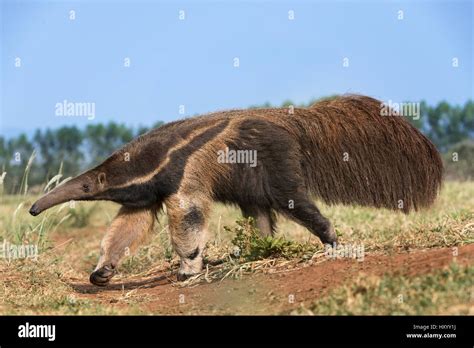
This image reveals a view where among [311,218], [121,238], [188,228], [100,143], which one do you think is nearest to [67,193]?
[121,238]

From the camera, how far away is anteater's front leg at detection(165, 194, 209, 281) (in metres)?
6.17

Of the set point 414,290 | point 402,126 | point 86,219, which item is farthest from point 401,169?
point 86,219

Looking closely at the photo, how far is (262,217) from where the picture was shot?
22.0 ft

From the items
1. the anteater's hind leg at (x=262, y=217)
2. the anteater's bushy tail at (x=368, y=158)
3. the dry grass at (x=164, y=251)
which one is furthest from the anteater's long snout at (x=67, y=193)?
the anteater's bushy tail at (x=368, y=158)

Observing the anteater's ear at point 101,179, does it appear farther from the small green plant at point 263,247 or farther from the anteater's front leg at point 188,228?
the small green plant at point 263,247

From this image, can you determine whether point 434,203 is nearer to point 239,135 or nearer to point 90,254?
point 239,135

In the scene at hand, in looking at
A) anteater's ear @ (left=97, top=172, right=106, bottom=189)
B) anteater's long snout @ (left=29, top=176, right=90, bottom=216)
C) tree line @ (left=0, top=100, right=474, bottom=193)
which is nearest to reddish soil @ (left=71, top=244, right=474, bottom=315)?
anteater's long snout @ (left=29, top=176, right=90, bottom=216)

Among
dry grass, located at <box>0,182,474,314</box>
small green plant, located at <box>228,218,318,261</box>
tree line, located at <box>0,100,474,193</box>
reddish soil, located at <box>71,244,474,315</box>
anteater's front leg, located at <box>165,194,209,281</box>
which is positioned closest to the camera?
reddish soil, located at <box>71,244,474,315</box>

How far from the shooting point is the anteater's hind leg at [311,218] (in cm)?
621

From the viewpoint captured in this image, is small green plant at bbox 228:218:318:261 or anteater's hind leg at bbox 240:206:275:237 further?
anteater's hind leg at bbox 240:206:275:237

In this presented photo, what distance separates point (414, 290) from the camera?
4.23m

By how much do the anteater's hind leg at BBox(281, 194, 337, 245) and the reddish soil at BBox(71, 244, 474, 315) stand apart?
651 millimetres

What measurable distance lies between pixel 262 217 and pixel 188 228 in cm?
82

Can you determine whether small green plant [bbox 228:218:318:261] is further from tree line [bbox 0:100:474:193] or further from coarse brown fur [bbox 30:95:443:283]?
tree line [bbox 0:100:474:193]
